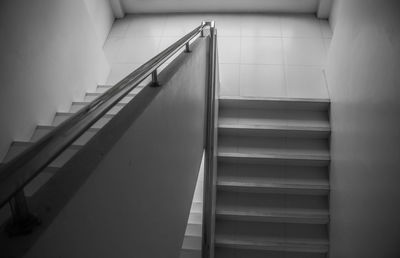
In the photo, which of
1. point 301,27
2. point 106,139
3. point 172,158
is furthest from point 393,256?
point 301,27

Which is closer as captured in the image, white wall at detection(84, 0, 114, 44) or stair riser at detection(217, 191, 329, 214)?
Answer: stair riser at detection(217, 191, 329, 214)

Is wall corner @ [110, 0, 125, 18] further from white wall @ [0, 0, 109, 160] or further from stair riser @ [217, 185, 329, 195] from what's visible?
stair riser @ [217, 185, 329, 195]

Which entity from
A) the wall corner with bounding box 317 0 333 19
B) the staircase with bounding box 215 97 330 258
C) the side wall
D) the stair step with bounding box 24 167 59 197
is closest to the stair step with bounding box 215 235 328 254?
the staircase with bounding box 215 97 330 258

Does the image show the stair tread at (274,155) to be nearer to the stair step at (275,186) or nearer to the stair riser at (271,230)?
the stair step at (275,186)

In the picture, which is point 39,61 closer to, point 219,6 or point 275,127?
point 275,127

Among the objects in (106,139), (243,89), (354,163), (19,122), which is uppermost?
(243,89)

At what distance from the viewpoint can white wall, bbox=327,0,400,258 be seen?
6.68 ft

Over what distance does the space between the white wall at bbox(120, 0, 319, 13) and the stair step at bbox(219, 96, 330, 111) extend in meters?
2.48

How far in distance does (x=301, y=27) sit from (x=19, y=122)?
14.7 ft

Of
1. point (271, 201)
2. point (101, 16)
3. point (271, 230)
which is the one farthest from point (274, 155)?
point (101, 16)

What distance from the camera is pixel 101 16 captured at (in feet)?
18.3

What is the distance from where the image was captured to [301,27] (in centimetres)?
568

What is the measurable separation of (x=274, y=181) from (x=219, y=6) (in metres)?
3.52

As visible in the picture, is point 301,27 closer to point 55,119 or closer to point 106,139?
point 55,119
